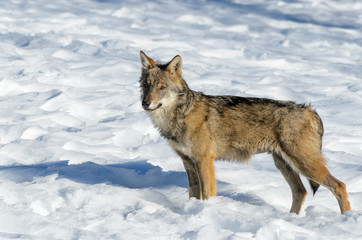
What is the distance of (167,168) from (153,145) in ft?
3.03

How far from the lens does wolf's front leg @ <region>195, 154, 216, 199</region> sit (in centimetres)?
512

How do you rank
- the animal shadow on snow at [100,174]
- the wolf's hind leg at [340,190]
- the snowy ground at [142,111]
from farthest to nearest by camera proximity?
the animal shadow on snow at [100,174] → the wolf's hind leg at [340,190] → the snowy ground at [142,111]

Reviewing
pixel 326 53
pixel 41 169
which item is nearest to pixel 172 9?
pixel 326 53

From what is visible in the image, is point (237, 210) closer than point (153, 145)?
Yes

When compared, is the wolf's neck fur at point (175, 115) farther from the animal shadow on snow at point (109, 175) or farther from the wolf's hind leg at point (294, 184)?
the wolf's hind leg at point (294, 184)

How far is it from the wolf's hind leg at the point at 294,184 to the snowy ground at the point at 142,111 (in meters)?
0.15

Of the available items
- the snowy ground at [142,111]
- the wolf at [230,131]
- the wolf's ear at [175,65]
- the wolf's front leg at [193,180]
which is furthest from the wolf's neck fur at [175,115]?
the snowy ground at [142,111]

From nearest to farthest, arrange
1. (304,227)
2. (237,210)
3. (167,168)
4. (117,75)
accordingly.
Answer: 1. (304,227)
2. (237,210)
3. (167,168)
4. (117,75)

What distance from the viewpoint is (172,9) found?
19.9 m

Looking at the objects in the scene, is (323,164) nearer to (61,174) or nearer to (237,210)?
(237,210)

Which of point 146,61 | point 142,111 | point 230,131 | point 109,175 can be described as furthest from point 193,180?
point 142,111

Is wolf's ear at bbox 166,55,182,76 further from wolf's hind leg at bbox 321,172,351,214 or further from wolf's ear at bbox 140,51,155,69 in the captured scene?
wolf's hind leg at bbox 321,172,351,214

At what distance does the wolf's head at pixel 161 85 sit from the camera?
5145mm

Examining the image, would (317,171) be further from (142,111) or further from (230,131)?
(142,111)
